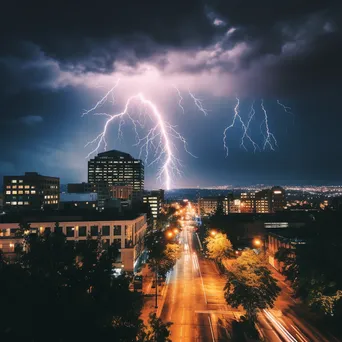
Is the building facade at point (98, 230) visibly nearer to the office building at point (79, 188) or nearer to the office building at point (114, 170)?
the office building at point (79, 188)

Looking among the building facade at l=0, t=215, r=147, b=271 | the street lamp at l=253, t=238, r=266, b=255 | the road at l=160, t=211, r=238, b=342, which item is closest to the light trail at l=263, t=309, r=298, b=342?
the road at l=160, t=211, r=238, b=342

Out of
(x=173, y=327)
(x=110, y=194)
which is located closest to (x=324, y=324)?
(x=173, y=327)

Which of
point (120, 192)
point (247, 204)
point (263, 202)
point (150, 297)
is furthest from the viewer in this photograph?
point (247, 204)

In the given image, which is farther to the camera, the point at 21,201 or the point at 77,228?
the point at 21,201

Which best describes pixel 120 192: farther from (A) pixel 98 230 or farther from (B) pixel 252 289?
(B) pixel 252 289

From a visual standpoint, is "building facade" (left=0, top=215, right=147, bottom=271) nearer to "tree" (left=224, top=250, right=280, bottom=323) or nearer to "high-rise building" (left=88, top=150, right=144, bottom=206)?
"tree" (left=224, top=250, right=280, bottom=323)

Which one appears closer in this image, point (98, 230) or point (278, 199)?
point (98, 230)

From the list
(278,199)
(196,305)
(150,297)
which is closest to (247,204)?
(278,199)

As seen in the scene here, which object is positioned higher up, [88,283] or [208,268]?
[88,283]

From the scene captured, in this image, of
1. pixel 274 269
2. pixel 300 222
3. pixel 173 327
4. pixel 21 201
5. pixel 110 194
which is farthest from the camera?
pixel 110 194

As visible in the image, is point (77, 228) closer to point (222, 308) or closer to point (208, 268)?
point (208, 268)

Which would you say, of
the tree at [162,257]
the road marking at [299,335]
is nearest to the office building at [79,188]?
the tree at [162,257]
